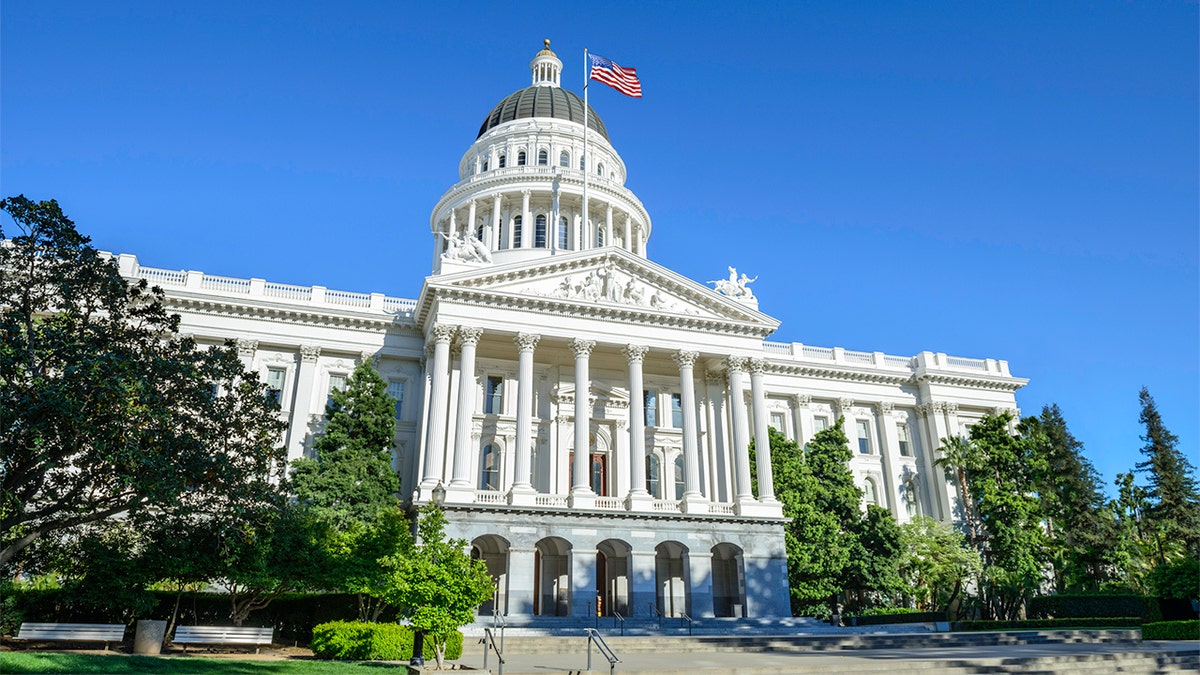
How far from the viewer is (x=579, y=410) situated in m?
38.4

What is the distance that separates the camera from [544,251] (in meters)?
56.0

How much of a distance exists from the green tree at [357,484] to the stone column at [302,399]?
1755 millimetres

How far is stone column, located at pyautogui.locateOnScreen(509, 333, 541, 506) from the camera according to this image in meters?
35.4

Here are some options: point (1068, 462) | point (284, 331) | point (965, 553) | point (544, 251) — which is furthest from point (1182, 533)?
point (284, 331)

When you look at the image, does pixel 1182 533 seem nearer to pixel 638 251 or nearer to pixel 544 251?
pixel 638 251

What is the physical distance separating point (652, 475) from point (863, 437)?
16.3 meters

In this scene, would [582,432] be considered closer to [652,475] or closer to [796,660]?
[652,475]

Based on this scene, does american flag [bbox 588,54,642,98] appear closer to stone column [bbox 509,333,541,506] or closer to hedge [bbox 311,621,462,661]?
stone column [bbox 509,333,541,506]

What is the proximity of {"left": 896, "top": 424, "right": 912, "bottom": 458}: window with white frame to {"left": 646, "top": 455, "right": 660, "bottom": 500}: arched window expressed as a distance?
59.9 feet

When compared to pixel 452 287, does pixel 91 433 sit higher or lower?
lower

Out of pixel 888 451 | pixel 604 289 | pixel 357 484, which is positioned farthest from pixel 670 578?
pixel 888 451

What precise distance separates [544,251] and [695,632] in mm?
30708

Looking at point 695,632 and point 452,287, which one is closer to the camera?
point 695,632

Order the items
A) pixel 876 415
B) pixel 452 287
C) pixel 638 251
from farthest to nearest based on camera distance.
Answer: pixel 638 251, pixel 876 415, pixel 452 287
